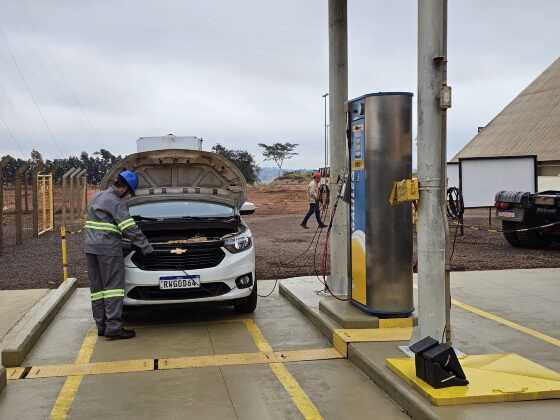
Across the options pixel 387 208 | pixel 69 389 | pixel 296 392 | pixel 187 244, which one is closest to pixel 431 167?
pixel 387 208

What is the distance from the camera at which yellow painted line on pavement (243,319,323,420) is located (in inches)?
183

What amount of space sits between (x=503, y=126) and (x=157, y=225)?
47541mm

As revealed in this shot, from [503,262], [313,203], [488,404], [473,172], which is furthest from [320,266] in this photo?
[473,172]

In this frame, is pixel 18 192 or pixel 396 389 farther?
pixel 18 192

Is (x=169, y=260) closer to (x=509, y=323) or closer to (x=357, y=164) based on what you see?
(x=357, y=164)

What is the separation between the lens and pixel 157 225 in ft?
24.4

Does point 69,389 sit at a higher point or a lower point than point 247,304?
lower

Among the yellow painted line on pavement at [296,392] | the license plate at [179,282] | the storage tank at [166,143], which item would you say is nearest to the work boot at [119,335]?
the license plate at [179,282]

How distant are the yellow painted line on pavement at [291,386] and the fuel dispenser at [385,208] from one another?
1194 millimetres

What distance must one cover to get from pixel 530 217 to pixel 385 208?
8620 mm

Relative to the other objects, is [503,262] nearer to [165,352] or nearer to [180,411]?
[165,352]

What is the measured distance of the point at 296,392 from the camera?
5.05 meters

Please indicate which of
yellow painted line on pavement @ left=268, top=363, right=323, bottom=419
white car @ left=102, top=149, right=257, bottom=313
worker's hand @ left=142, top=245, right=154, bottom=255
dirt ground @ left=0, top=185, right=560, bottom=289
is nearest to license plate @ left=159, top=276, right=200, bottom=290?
white car @ left=102, top=149, right=257, bottom=313

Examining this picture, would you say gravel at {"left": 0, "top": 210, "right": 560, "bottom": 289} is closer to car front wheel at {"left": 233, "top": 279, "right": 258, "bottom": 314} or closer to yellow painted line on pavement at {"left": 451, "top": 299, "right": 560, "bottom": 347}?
car front wheel at {"left": 233, "top": 279, "right": 258, "bottom": 314}
